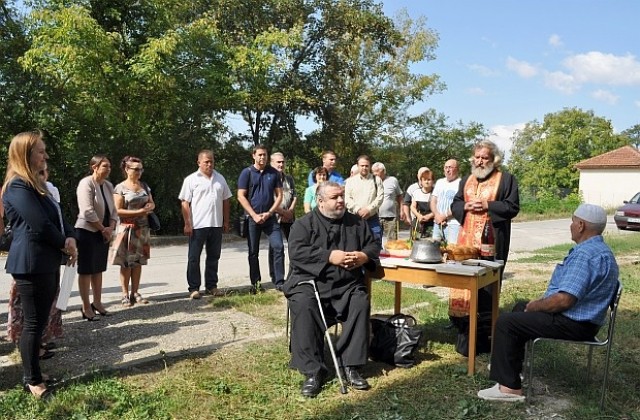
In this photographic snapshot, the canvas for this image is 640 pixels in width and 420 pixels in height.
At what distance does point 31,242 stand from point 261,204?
146 inches

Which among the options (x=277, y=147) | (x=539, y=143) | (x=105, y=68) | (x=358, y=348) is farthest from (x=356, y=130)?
(x=539, y=143)

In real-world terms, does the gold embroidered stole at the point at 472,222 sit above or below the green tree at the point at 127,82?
below

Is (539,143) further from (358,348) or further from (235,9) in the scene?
(358,348)

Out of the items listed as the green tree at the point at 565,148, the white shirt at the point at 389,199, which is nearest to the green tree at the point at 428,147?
the white shirt at the point at 389,199

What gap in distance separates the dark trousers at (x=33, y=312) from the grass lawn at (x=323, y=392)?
0.64 feet

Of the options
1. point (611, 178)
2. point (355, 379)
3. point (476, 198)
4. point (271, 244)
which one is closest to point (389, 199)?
point (271, 244)

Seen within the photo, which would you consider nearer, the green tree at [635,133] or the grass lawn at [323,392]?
the grass lawn at [323,392]

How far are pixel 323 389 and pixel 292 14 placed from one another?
1407cm

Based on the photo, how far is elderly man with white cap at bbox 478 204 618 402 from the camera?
3.76m

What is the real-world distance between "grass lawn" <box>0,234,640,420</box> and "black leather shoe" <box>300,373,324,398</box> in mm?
47

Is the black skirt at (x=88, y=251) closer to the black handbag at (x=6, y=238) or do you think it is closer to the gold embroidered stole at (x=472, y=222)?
the black handbag at (x=6, y=238)

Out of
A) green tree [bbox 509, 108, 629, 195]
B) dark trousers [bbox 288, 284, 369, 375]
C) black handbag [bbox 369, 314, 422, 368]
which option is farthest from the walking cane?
green tree [bbox 509, 108, 629, 195]

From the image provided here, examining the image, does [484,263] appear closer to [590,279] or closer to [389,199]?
[590,279]

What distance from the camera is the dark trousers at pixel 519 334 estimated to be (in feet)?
12.7
